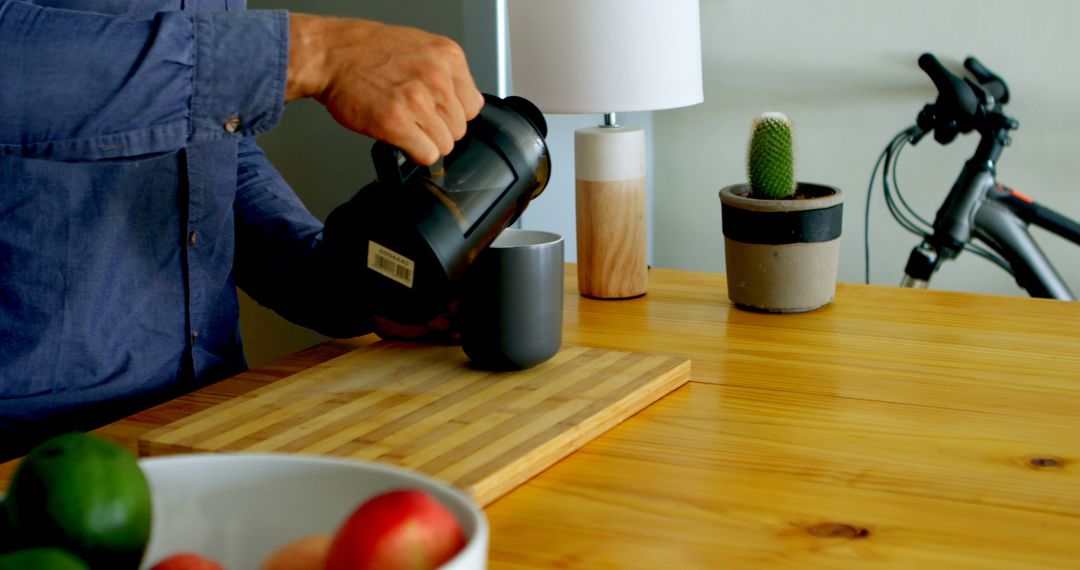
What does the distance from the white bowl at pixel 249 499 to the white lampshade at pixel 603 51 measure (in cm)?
113

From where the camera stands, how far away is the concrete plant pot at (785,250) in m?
1.29

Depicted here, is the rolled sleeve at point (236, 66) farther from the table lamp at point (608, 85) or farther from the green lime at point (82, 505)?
the table lamp at point (608, 85)

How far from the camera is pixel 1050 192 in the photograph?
2658 mm

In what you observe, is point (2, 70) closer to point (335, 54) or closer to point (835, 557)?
point (335, 54)

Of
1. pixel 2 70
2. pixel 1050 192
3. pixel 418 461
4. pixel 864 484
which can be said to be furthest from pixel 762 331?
pixel 1050 192

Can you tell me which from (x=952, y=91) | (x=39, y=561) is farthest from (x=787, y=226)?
(x=952, y=91)

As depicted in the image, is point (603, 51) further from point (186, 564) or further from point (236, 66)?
point (186, 564)

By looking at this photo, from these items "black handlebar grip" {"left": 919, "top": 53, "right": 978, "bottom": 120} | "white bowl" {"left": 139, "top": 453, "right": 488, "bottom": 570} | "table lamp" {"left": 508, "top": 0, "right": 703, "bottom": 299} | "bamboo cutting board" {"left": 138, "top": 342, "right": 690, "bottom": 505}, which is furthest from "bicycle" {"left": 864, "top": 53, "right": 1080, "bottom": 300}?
"white bowl" {"left": 139, "top": 453, "right": 488, "bottom": 570}

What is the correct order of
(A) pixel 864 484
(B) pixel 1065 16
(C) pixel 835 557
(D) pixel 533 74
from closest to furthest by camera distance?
1. (C) pixel 835 557
2. (A) pixel 864 484
3. (D) pixel 533 74
4. (B) pixel 1065 16

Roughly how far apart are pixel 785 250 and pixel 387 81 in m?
0.63

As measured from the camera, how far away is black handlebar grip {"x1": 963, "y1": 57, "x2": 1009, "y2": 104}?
2404mm

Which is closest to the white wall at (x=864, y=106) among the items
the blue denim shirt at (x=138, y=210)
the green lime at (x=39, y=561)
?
the blue denim shirt at (x=138, y=210)

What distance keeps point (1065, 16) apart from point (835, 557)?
7.61 feet

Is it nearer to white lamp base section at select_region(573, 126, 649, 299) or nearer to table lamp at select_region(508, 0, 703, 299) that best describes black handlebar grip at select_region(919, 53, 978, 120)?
table lamp at select_region(508, 0, 703, 299)
